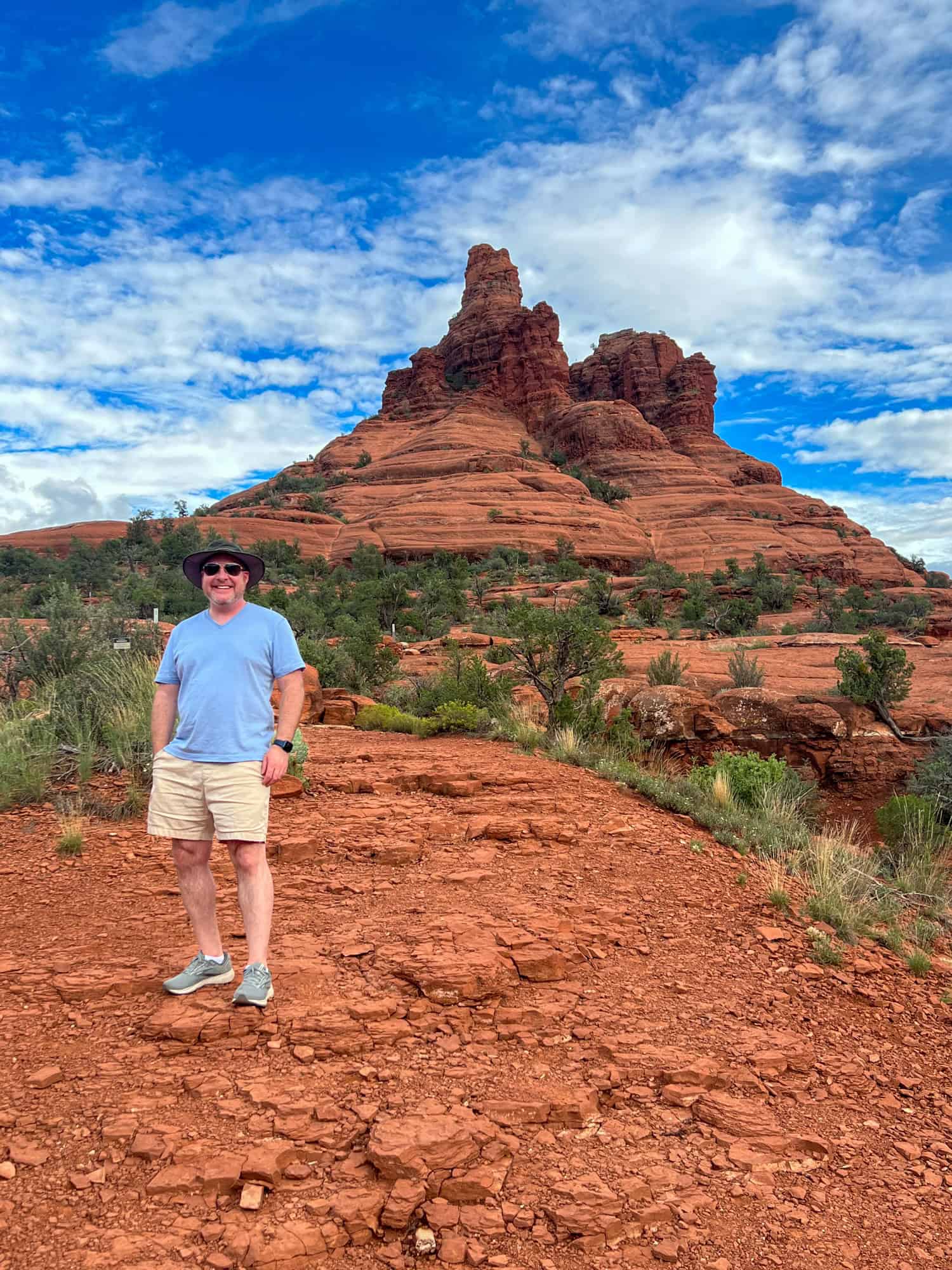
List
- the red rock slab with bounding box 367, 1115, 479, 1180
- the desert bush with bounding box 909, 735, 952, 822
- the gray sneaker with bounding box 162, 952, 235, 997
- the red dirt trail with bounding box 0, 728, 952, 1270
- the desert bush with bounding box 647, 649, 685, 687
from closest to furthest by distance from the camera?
the red dirt trail with bounding box 0, 728, 952, 1270 → the red rock slab with bounding box 367, 1115, 479, 1180 → the gray sneaker with bounding box 162, 952, 235, 997 → the desert bush with bounding box 909, 735, 952, 822 → the desert bush with bounding box 647, 649, 685, 687

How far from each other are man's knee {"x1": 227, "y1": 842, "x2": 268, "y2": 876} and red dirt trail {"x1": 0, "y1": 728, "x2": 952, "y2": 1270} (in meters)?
0.51

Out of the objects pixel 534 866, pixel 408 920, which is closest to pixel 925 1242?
pixel 408 920

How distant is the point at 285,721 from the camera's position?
10.1ft

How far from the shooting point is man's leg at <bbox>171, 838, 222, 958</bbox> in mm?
2955

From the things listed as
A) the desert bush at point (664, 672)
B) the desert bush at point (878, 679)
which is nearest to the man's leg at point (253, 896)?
the desert bush at point (664, 672)

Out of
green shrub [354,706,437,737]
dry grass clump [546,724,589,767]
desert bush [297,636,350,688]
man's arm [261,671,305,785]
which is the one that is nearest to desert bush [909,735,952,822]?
dry grass clump [546,724,589,767]

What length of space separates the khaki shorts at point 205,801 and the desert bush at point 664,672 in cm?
1058

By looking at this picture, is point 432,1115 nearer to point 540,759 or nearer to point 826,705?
point 540,759

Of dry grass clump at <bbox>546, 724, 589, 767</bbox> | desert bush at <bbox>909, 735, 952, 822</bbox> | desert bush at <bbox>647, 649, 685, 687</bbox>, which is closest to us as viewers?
dry grass clump at <bbox>546, 724, 589, 767</bbox>

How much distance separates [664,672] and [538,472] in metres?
52.5

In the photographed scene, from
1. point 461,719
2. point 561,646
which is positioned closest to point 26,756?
point 461,719

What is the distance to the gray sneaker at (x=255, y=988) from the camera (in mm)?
2822

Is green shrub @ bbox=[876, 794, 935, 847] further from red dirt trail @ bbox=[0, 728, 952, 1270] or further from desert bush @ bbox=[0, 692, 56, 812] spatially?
desert bush @ bbox=[0, 692, 56, 812]

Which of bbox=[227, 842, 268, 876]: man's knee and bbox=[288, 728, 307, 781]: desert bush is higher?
bbox=[227, 842, 268, 876]: man's knee
